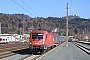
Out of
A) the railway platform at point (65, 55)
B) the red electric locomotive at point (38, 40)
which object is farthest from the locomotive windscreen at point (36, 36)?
the railway platform at point (65, 55)

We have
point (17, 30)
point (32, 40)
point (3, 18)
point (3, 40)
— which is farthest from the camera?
point (17, 30)

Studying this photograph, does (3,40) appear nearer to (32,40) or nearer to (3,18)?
(32,40)

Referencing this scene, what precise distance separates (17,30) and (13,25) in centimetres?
620

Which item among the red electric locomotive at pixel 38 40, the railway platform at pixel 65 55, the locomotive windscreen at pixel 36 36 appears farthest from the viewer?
the locomotive windscreen at pixel 36 36

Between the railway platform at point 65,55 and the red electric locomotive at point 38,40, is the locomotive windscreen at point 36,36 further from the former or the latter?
the railway platform at point 65,55

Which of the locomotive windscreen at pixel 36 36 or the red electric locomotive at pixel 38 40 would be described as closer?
the red electric locomotive at pixel 38 40

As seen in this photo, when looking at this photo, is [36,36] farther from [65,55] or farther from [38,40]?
[65,55]

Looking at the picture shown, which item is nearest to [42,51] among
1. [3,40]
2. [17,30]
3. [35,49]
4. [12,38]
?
[35,49]

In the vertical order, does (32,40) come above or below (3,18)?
below

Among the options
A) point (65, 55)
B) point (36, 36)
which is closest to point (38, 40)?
point (36, 36)

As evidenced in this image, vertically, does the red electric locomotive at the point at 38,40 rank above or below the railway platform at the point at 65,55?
above

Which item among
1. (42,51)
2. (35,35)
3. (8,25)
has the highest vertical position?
(8,25)

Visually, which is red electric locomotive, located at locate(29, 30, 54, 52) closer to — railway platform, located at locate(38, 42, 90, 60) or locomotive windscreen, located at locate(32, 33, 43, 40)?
locomotive windscreen, located at locate(32, 33, 43, 40)

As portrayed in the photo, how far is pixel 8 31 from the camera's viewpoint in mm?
172625
